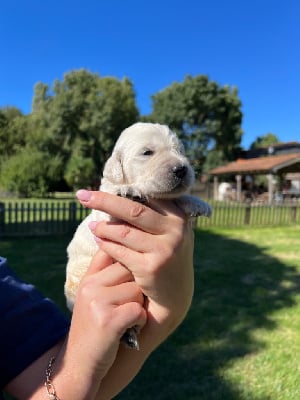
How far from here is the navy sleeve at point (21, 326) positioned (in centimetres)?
166

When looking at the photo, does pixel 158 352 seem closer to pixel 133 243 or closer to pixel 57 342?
pixel 57 342

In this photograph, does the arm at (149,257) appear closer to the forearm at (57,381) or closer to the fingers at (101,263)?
the fingers at (101,263)

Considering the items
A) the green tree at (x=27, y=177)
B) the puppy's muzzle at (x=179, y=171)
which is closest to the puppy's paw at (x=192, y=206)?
the puppy's muzzle at (x=179, y=171)

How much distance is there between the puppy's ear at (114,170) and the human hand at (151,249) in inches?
32.7

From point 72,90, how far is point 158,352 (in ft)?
149

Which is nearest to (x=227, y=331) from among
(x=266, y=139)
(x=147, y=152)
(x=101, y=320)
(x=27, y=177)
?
(x=147, y=152)

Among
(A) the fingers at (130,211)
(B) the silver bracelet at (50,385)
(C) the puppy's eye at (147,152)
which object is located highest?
(C) the puppy's eye at (147,152)

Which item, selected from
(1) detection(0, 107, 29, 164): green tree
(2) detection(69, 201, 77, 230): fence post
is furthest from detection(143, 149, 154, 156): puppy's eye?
(1) detection(0, 107, 29, 164): green tree

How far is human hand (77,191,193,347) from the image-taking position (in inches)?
60.4

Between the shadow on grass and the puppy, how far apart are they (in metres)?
2.38

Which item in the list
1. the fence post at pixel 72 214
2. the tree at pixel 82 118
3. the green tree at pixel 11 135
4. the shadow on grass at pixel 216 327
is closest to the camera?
the shadow on grass at pixel 216 327

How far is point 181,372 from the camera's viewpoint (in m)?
4.67

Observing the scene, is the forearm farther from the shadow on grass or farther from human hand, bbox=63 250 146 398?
the shadow on grass

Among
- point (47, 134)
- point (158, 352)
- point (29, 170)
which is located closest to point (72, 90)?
point (47, 134)
